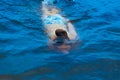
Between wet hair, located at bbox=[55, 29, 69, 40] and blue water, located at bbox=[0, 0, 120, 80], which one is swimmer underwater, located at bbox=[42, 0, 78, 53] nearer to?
wet hair, located at bbox=[55, 29, 69, 40]

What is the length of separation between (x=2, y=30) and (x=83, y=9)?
2.46 m

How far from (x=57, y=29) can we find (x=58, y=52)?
1.73 ft

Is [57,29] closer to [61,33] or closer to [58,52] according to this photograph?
[61,33]

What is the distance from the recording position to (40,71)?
627 cm

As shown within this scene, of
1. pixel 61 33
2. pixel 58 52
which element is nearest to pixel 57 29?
pixel 61 33

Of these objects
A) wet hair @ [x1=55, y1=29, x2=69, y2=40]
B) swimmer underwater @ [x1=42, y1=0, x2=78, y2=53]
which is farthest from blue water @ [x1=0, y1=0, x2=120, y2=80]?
wet hair @ [x1=55, y1=29, x2=69, y2=40]

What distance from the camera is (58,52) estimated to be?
6.82 metres

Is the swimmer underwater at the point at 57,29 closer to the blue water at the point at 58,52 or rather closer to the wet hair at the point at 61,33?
the wet hair at the point at 61,33

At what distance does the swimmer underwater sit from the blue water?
13 cm

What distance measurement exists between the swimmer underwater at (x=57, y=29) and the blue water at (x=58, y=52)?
13cm

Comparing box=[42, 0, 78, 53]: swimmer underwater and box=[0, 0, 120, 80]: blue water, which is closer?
box=[0, 0, 120, 80]: blue water

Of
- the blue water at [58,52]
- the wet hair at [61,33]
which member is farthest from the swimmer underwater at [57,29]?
the blue water at [58,52]

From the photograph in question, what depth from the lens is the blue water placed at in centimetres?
623

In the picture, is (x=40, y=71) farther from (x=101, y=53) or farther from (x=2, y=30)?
(x=2, y=30)
